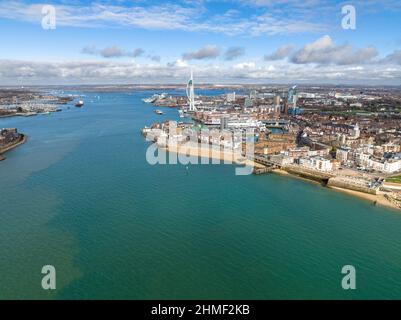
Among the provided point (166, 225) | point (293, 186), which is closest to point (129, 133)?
point (293, 186)

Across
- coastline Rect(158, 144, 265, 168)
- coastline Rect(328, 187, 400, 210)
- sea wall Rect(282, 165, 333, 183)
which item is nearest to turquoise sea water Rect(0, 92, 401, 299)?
coastline Rect(328, 187, 400, 210)

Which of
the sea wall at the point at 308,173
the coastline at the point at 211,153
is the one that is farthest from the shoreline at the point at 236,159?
the sea wall at the point at 308,173

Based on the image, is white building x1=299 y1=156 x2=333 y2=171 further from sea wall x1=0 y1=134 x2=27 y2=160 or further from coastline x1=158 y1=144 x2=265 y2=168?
sea wall x1=0 y1=134 x2=27 y2=160

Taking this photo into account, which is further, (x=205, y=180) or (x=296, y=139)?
(x=296, y=139)

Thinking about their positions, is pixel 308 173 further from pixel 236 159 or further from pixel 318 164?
pixel 236 159

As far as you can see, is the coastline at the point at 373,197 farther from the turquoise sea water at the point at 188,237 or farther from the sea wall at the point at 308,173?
the sea wall at the point at 308,173

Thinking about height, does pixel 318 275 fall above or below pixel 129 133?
below
